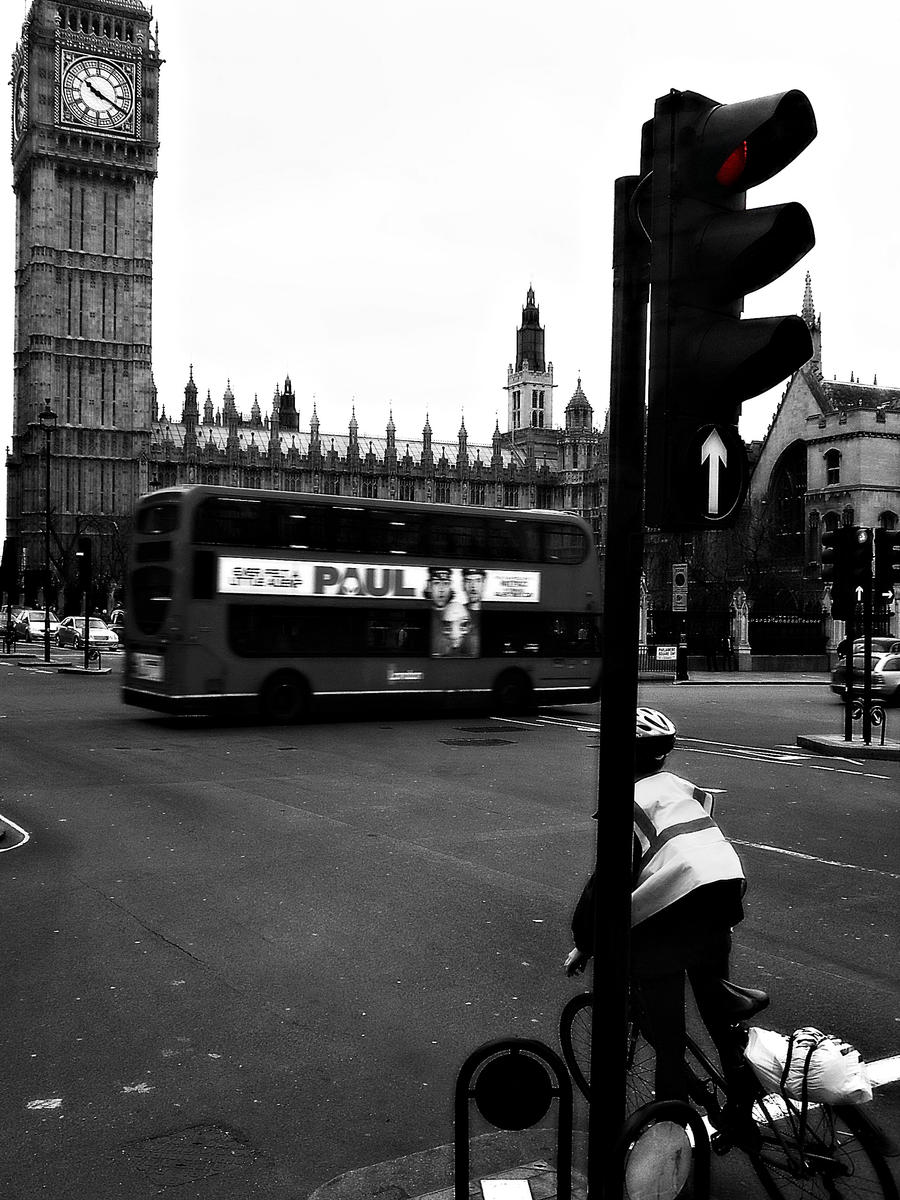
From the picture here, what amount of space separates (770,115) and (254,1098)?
416 centimetres

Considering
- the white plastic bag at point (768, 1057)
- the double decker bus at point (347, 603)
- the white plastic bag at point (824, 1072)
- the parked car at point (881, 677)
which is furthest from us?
the parked car at point (881, 677)

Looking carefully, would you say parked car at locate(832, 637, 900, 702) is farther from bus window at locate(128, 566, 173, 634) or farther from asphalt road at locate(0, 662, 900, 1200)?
bus window at locate(128, 566, 173, 634)

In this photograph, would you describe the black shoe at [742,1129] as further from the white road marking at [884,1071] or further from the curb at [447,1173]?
the white road marking at [884,1071]

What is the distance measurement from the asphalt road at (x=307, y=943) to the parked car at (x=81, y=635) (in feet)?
115

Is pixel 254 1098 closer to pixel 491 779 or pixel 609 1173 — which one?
pixel 609 1173

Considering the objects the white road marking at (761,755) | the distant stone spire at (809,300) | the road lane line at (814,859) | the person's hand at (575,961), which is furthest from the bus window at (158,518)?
the distant stone spire at (809,300)

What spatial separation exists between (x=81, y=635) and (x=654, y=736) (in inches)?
Result: 1981

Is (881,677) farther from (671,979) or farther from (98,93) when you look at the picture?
(98,93)

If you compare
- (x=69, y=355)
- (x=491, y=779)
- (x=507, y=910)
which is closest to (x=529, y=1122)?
(x=507, y=910)

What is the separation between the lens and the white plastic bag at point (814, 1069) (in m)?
3.63

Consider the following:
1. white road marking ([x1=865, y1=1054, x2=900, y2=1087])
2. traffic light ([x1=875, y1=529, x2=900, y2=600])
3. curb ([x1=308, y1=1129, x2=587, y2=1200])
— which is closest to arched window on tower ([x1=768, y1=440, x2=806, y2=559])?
traffic light ([x1=875, y1=529, x2=900, y2=600])

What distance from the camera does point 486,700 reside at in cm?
2291

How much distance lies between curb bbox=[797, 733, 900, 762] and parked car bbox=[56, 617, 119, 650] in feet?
117

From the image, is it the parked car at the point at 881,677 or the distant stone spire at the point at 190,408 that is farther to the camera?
the distant stone spire at the point at 190,408
